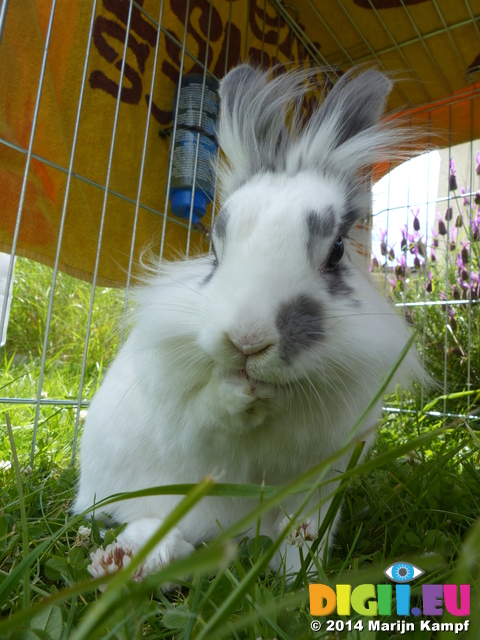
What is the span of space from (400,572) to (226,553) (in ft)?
1.80

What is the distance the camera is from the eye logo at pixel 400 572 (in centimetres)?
74

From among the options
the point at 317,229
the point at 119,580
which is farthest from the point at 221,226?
the point at 119,580

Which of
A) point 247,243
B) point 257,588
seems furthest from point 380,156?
point 257,588

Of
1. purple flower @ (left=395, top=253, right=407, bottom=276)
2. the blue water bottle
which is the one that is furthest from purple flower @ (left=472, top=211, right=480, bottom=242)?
the blue water bottle

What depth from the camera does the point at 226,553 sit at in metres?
0.33

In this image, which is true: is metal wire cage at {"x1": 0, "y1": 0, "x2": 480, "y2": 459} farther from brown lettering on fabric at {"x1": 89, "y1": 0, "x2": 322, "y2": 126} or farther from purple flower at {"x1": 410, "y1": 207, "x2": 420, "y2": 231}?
purple flower at {"x1": 410, "y1": 207, "x2": 420, "y2": 231}

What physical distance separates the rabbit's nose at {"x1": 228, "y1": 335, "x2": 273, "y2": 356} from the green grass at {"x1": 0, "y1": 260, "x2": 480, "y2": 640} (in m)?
0.22

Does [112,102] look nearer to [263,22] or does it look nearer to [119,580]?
[263,22]

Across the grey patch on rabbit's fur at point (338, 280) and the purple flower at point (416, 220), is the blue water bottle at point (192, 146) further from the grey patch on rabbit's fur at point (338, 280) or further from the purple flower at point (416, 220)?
the purple flower at point (416, 220)

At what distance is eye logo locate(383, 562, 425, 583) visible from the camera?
74 cm

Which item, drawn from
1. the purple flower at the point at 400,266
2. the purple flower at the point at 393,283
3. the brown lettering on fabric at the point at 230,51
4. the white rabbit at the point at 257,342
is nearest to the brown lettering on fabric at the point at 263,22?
the brown lettering on fabric at the point at 230,51

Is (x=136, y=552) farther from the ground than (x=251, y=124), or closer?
closer

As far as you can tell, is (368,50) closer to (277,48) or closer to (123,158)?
(277,48)

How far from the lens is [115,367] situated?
1.34 metres
